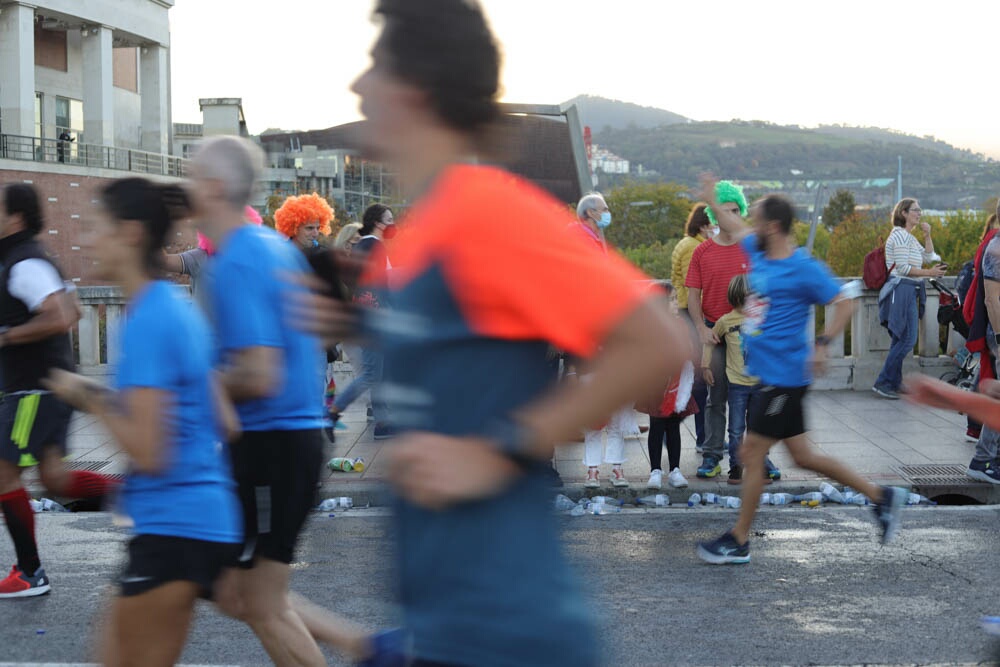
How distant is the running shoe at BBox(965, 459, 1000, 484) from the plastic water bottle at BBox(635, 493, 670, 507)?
2295 millimetres

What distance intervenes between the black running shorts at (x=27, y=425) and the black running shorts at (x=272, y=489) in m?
2.03

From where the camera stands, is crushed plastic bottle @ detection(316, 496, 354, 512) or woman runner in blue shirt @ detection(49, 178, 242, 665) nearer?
woman runner in blue shirt @ detection(49, 178, 242, 665)

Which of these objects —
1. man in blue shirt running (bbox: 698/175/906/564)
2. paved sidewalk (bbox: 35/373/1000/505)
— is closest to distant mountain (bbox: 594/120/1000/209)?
paved sidewalk (bbox: 35/373/1000/505)

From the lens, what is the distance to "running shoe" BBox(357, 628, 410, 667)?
1.79m

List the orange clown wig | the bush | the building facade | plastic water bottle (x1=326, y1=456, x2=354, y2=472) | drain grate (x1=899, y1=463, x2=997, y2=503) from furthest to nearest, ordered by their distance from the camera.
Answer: the building facade < the bush < plastic water bottle (x1=326, y1=456, x2=354, y2=472) < drain grate (x1=899, y1=463, x2=997, y2=503) < the orange clown wig

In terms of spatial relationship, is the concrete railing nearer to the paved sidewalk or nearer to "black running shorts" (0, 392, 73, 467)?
the paved sidewalk

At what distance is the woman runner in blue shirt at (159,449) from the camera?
2.94 meters

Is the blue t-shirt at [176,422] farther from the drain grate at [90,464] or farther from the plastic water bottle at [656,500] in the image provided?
the drain grate at [90,464]

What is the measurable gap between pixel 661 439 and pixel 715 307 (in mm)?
1158

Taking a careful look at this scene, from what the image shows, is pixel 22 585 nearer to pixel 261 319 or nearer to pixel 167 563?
pixel 261 319

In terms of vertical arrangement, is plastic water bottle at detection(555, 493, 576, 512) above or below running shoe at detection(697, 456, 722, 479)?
below

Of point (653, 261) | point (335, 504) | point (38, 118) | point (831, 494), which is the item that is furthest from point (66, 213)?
point (831, 494)

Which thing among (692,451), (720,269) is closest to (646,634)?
(720,269)

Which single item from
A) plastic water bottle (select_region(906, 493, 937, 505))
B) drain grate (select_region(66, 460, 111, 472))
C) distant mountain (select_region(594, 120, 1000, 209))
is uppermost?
distant mountain (select_region(594, 120, 1000, 209))
